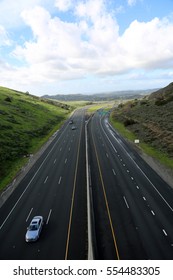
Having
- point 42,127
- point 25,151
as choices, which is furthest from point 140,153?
point 42,127

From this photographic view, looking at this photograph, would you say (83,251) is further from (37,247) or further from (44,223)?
(44,223)

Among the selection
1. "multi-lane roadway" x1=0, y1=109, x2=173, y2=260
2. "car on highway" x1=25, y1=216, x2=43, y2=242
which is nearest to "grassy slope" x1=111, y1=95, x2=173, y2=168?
"multi-lane roadway" x1=0, y1=109, x2=173, y2=260

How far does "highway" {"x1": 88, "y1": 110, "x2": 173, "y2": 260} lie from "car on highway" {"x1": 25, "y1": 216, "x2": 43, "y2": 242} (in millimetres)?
6627

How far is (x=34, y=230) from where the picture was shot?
93.1 ft

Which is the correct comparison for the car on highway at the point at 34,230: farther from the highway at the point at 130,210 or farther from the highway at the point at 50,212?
the highway at the point at 130,210

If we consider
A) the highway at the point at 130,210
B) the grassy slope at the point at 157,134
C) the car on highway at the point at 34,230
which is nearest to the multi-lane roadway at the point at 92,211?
the highway at the point at 130,210

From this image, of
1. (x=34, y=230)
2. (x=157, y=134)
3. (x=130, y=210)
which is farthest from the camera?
(x=157, y=134)

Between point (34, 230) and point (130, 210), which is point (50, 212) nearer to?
point (34, 230)

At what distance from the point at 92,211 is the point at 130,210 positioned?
198 inches

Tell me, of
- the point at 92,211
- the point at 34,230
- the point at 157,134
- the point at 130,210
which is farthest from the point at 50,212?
the point at 157,134

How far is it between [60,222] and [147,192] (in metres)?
14.2

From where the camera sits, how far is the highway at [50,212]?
2595 centimetres

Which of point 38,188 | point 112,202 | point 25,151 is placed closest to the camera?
point 112,202

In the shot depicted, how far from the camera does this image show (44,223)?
102 ft
